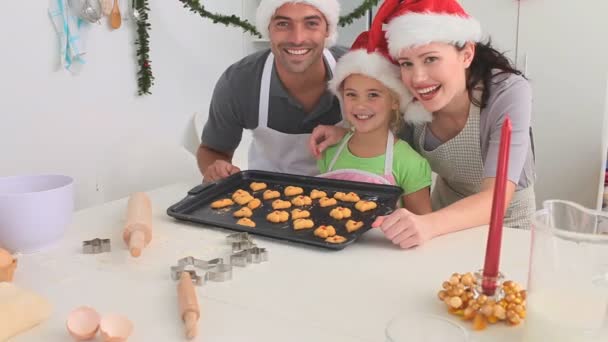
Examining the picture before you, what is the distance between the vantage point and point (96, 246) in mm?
995

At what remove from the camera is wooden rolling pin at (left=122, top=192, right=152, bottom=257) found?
94 centimetres

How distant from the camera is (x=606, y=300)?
0.57 meters

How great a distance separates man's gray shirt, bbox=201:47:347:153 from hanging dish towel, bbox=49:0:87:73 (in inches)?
25.1

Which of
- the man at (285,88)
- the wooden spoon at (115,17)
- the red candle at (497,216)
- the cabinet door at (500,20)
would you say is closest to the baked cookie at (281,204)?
the man at (285,88)

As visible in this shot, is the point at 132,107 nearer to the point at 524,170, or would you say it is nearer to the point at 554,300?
the point at 524,170

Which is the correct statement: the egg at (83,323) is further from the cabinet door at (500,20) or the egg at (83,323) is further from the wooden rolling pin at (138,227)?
the cabinet door at (500,20)

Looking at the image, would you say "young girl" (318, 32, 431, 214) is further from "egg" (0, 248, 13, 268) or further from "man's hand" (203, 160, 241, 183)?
"egg" (0, 248, 13, 268)

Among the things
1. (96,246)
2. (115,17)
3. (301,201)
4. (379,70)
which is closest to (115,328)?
(96,246)

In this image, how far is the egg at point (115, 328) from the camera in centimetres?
67

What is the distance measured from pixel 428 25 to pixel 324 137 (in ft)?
1.39

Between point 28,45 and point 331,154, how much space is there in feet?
3.86

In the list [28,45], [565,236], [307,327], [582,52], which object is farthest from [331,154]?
[582,52]

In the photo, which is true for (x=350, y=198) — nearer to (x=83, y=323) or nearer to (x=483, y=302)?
(x=483, y=302)

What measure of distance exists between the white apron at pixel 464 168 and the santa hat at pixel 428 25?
0.61ft
